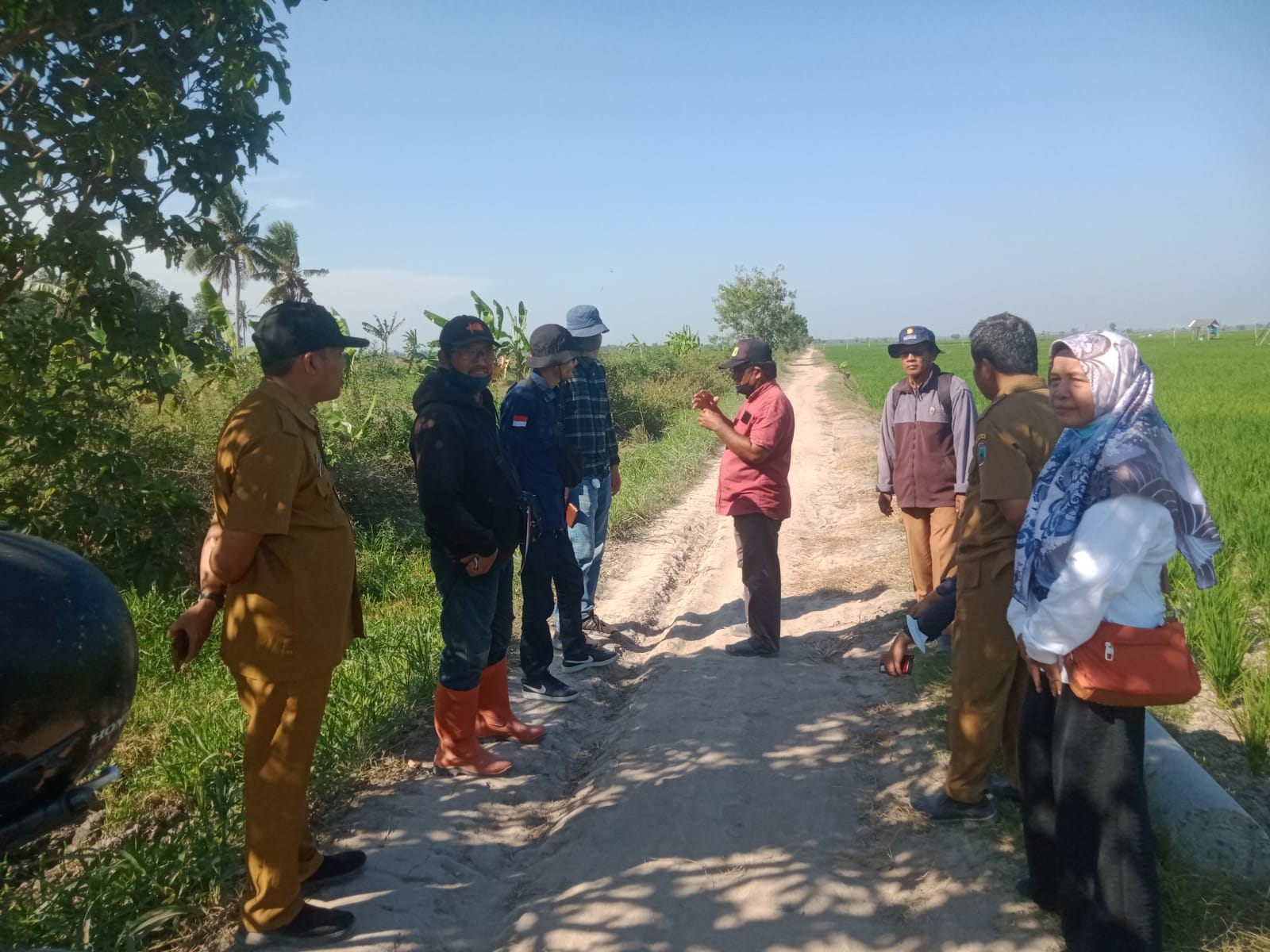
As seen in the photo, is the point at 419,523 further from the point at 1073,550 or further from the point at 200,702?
the point at 1073,550

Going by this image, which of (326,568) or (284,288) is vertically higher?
(284,288)

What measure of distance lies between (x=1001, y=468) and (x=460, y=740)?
2.58 meters

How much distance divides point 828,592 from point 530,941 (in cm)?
451

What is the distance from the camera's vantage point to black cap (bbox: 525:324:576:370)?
4.83 m

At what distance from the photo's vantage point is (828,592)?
6871mm

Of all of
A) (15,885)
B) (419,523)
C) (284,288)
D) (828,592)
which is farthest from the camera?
(284,288)

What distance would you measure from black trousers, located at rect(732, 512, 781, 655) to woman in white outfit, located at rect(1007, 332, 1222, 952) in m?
2.64

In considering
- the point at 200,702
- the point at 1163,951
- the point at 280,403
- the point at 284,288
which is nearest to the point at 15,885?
the point at 200,702

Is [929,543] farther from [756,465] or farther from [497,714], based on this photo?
[497,714]

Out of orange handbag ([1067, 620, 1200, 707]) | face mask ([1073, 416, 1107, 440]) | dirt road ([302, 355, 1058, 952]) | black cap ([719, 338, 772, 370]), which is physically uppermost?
black cap ([719, 338, 772, 370])

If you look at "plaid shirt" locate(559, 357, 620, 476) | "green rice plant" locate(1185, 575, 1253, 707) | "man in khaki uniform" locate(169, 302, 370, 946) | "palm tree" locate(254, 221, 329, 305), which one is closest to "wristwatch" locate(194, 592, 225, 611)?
"man in khaki uniform" locate(169, 302, 370, 946)

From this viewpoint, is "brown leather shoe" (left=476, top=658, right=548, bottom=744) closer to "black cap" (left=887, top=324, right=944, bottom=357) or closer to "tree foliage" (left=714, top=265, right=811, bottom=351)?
"black cap" (left=887, top=324, right=944, bottom=357)

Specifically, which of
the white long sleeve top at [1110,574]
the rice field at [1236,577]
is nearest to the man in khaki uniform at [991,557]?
the white long sleeve top at [1110,574]

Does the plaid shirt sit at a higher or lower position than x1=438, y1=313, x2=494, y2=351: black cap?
lower
